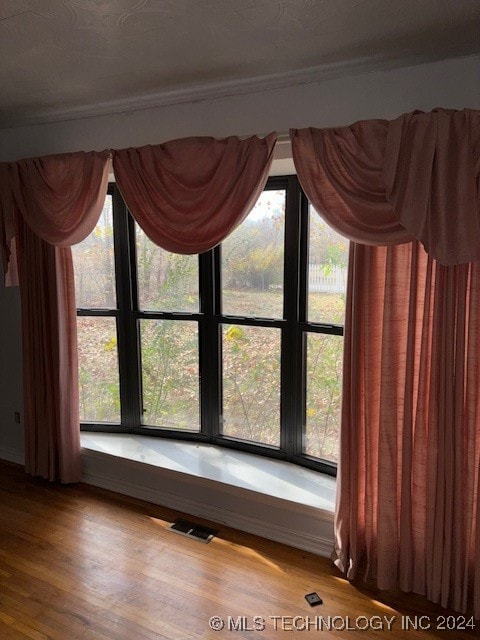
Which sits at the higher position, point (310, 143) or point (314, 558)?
point (310, 143)

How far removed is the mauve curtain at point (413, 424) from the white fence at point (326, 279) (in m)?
0.53

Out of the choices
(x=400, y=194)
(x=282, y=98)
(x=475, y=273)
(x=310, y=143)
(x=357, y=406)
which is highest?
(x=282, y=98)

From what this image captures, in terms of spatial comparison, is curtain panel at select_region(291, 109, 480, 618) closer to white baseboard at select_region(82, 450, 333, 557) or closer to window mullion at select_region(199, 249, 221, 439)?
white baseboard at select_region(82, 450, 333, 557)

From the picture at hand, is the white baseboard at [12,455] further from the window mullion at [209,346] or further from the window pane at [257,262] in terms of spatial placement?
the window pane at [257,262]

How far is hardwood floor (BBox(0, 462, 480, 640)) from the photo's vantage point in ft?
6.51

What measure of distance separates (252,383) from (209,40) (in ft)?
6.40

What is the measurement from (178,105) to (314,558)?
2.59m

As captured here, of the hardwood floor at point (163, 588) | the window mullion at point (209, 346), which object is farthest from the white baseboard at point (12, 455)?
the window mullion at point (209, 346)

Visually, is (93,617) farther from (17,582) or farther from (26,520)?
(26,520)

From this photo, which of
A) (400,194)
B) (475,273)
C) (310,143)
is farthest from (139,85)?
(475,273)

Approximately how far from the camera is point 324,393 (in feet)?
9.14

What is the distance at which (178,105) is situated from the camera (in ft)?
8.56

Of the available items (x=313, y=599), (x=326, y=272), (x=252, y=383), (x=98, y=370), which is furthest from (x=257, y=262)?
(x=313, y=599)

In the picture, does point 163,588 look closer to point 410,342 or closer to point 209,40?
point 410,342
